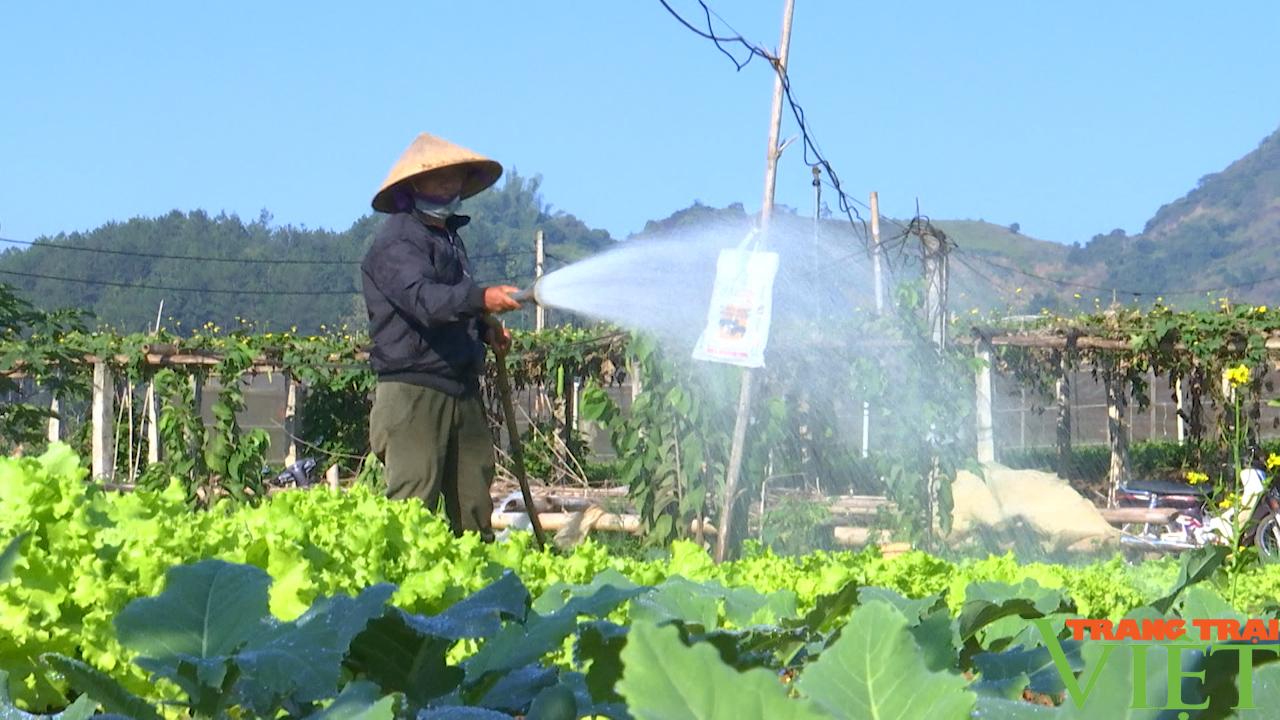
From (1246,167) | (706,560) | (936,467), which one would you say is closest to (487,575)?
(706,560)

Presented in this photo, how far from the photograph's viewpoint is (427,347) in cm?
600

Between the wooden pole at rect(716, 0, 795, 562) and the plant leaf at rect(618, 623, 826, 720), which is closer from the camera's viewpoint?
the plant leaf at rect(618, 623, 826, 720)

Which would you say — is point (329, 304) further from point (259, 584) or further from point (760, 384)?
point (259, 584)

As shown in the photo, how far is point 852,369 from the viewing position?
983 cm

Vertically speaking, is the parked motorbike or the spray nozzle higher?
the spray nozzle

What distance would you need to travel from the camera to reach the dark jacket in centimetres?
583

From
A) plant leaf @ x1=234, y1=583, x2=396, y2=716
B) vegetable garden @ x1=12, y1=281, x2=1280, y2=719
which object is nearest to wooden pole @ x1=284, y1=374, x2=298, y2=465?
vegetable garden @ x1=12, y1=281, x2=1280, y2=719

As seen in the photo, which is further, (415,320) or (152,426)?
(152,426)

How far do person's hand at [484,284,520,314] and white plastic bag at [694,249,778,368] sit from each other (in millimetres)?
1527

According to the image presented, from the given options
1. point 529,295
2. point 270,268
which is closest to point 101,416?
point 529,295

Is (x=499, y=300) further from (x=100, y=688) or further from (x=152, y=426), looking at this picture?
(x=152, y=426)

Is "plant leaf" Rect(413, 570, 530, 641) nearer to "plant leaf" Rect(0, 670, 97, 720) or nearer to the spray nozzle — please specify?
"plant leaf" Rect(0, 670, 97, 720)

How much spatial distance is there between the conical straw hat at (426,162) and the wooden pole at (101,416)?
12028 mm

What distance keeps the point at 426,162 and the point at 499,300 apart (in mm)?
1104
